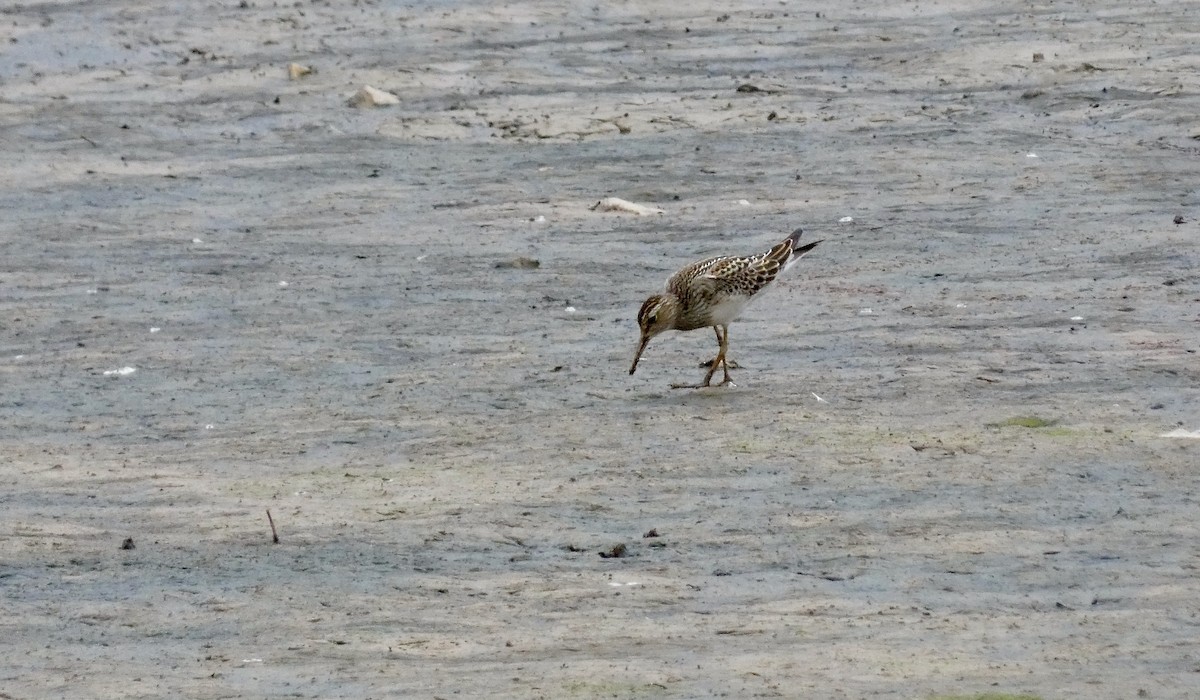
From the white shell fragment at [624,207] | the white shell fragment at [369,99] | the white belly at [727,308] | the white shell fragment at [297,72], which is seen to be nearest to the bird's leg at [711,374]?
the white belly at [727,308]

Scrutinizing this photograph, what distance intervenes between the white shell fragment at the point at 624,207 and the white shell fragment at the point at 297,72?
18.4 ft

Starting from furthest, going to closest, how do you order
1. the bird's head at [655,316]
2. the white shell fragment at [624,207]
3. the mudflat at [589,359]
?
the white shell fragment at [624,207]
the bird's head at [655,316]
the mudflat at [589,359]

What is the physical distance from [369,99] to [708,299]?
871 centimetres

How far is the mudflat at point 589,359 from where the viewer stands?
6871 mm

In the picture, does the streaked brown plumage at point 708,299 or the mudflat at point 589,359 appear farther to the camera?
the streaked brown plumage at point 708,299

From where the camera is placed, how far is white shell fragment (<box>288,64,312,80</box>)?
64.1 feet

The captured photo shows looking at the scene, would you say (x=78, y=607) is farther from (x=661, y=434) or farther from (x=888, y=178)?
(x=888, y=178)

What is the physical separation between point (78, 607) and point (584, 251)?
6.87 m

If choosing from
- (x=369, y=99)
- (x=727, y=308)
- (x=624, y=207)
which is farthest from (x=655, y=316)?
(x=369, y=99)

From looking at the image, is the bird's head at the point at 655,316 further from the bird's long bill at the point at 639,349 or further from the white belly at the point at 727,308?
the white belly at the point at 727,308

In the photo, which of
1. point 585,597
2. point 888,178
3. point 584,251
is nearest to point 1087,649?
point 585,597

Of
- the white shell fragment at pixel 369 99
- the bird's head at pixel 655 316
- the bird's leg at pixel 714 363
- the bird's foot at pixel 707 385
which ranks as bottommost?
the white shell fragment at pixel 369 99

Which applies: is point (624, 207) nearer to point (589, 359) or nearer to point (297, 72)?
point (589, 359)

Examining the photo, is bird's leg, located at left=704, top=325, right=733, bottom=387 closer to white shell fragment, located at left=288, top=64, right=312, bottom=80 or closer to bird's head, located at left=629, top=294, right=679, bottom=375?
bird's head, located at left=629, top=294, right=679, bottom=375
